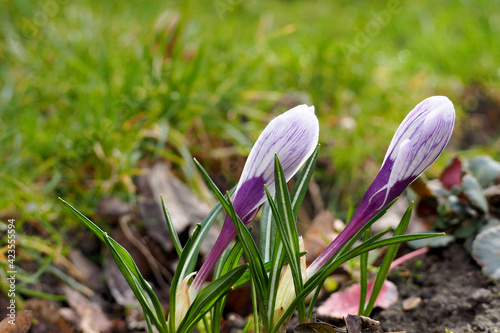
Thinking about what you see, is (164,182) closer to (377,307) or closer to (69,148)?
(69,148)

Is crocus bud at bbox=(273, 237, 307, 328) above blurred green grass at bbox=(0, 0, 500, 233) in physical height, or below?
below

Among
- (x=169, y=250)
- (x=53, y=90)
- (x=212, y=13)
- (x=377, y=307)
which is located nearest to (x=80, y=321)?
(x=169, y=250)

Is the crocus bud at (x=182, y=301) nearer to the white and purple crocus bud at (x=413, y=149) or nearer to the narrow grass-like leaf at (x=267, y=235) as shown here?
the narrow grass-like leaf at (x=267, y=235)

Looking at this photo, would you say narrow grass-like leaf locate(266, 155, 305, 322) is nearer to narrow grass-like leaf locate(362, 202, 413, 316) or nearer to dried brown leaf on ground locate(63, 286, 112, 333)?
narrow grass-like leaf locate(362, 202, 413, 316)
